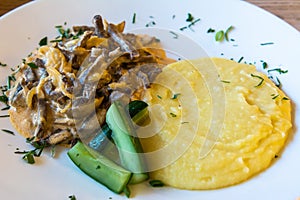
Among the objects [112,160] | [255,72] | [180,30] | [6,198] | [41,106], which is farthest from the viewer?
[180,30]

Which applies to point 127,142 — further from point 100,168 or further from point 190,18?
point 190,18

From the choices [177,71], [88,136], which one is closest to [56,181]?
[88,136]

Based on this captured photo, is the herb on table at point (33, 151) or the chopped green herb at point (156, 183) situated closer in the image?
the chopped green herb at point (156, 183)

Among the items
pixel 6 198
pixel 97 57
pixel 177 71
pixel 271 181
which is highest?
pixel 97 57

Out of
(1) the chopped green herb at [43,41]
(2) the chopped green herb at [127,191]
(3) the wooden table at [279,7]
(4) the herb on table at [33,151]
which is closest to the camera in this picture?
(2) the chopped green herb at [127,191]

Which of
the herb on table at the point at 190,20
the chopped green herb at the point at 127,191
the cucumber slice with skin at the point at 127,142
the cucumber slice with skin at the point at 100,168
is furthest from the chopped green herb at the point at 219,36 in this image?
the chopped green herb at the point at 127,191

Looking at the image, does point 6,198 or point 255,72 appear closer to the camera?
point 6,198

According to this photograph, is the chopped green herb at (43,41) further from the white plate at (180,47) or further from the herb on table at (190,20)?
the herb on table at (190,20)

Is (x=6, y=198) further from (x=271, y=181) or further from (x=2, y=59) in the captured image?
(x=271, y=181)
